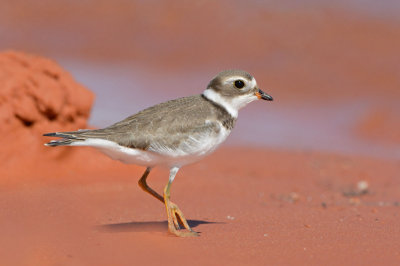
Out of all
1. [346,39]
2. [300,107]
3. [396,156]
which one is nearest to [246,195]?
[396,156]

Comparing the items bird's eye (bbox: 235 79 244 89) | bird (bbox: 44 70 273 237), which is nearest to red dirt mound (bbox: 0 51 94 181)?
bird (bbox: 44 70 273 237)

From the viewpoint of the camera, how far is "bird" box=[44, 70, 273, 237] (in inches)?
270

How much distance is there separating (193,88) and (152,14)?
902 centimetres

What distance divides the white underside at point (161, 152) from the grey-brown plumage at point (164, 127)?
0.16 ft

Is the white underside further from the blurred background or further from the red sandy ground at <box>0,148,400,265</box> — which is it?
the blurred background

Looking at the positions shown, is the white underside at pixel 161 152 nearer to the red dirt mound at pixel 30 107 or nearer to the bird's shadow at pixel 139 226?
the bird's shadow at pixel 139 226

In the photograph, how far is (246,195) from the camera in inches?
422

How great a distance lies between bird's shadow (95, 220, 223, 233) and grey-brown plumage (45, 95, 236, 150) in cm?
103

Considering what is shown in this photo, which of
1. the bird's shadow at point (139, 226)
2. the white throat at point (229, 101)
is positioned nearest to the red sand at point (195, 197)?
the bird's shadow at point (139, 226)

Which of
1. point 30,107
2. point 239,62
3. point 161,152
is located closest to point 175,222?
point 161,152

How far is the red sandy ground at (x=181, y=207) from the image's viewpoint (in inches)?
244

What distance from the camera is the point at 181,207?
30.6 ft

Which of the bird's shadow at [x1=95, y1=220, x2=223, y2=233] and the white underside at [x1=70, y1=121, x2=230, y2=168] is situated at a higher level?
the white underside at [x1=70, y1=121, x2=230, y2=168]

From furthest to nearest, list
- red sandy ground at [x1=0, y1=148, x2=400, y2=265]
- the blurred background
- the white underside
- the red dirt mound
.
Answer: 1. the blurred background
2. the red dirt mound
3. the white underside
4. red sandy ground at [x1=0, y1=148, x2=400, y2=265]
